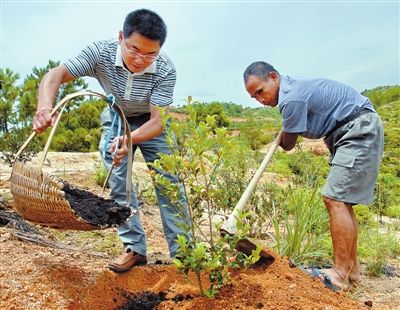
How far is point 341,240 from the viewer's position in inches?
138

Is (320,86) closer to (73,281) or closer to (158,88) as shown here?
(158,88)

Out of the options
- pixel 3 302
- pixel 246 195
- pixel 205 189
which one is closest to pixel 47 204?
pixel 3 302

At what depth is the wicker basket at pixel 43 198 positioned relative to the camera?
2.63 m

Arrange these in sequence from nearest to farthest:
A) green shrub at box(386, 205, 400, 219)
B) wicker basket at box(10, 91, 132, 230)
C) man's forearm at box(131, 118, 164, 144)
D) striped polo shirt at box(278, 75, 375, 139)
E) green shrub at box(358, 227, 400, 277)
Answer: wicker basket at box(10, 91, 132, 230), man's forearm at box(131, 118, 164, 144), striped polo shirt at box(278, 75, 375, 139), green shrub at box(358, 227, 400, 277), green shrub at box(386, 205, 400, 219)

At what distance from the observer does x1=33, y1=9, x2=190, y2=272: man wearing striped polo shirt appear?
2.96 meters

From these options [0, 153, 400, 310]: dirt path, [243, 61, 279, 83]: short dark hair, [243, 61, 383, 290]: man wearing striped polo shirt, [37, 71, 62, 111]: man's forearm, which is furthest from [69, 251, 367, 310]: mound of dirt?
[243, 61, 279, 83]: short dark hair

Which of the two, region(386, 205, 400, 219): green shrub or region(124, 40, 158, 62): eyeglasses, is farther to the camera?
region(386, 205, 400, 219): green shrub

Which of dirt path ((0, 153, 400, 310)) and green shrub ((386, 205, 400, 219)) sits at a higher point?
dirt path ((0, 153, 400, 310))

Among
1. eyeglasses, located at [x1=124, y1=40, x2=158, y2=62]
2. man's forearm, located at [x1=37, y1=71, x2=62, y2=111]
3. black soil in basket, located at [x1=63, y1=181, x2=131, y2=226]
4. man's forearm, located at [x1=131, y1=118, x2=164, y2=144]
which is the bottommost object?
black soil in basket, located at [x1=63, y1=181, x2=131, y2=226]

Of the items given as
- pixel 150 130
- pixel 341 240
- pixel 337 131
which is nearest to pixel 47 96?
pixel 150 130

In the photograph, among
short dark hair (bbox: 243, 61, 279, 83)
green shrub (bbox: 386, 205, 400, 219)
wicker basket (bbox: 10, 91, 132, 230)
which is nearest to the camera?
wicker basket (bbox: 10, 91, 132, 230)

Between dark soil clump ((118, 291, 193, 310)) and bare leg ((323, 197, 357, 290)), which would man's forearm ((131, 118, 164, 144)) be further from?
bare leg ((323, 197, 357, 290))

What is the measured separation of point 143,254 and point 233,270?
2.09 feet

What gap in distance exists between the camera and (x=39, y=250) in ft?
12.0
